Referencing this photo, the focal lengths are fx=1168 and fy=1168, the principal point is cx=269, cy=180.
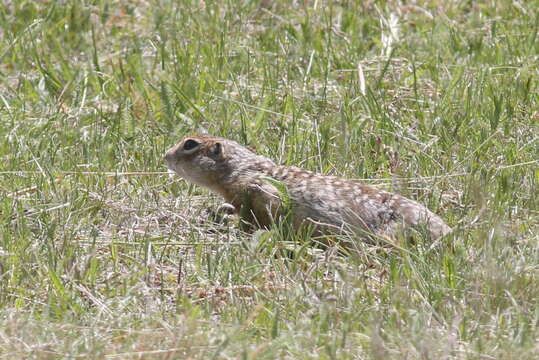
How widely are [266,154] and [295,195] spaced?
101 centimetres

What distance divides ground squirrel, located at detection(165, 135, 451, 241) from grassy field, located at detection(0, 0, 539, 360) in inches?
5.8

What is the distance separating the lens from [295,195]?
5715mm

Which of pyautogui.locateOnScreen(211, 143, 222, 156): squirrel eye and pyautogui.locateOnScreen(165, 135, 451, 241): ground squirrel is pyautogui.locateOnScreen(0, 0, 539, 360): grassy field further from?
pyautogui.locateOnScreen(211, 143, 222, 156): squirrel eye

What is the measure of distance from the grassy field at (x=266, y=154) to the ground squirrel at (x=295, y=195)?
0.49ft

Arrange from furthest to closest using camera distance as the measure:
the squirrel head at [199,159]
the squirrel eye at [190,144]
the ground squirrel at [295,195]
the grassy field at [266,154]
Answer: the squirrel eye at [190,144]
the squirrel head at [199,159]
the ground squirrel at [295,195]
the grassy field at [266,154]

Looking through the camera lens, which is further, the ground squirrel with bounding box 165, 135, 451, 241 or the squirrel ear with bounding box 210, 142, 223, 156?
the squirrel ear with bounding box 210, 142, 223, 156

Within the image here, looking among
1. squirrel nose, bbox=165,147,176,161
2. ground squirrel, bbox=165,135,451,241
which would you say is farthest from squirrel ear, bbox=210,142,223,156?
squirrel nose, bbox=165,147,176,161

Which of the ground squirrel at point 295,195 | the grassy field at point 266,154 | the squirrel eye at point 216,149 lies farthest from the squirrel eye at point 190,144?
the grassy field at point 266,154

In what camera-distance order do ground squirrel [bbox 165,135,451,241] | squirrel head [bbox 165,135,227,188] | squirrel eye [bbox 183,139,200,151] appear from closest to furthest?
ground squirrel [bbox 165,135,451,241] → squirrel head [bbox 165,135,227,188] → squirrel eye [bbox 183,139,200,151]

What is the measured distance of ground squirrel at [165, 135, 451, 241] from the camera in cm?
546

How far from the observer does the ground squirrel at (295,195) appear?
215 inches

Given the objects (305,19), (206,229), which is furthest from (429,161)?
(305,19)

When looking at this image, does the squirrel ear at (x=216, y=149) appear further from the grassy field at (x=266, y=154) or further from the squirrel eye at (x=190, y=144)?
the grassy field at (x=266, y=154)

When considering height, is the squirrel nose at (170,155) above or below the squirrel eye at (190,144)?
below
